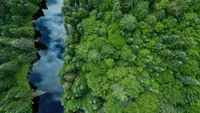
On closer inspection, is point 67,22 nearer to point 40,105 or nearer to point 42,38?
point 42,38

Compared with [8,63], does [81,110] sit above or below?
below

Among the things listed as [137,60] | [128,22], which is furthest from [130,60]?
[128,22]

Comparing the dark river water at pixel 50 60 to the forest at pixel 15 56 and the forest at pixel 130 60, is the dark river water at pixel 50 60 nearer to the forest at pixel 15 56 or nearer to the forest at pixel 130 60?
the forest at pixel 15 56

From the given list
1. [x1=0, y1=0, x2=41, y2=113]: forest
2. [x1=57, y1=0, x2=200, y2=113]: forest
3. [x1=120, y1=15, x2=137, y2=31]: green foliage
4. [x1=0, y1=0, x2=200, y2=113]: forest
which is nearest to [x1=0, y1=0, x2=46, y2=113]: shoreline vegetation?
[x1=0, y1=0, x2=41, y2=113]: forest

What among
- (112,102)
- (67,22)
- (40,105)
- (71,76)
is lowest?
(40,105)

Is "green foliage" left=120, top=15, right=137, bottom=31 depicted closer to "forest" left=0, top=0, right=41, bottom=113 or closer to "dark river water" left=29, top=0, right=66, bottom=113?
"dark river water" left=29, top=0, right=66, bottom=113

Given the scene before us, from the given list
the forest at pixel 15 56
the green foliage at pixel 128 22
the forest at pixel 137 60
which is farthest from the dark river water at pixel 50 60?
the green foliage at pixel 128 22

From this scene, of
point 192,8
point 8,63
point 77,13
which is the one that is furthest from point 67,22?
point 192,8
